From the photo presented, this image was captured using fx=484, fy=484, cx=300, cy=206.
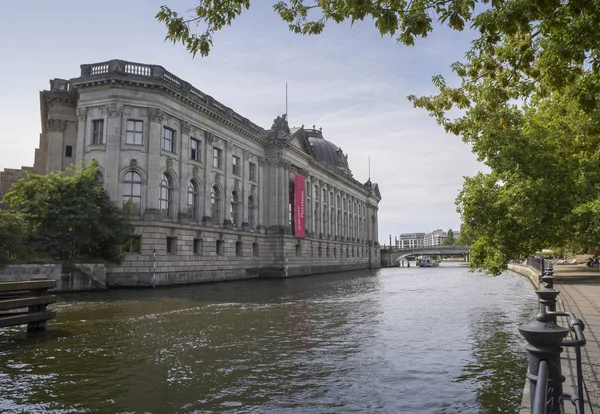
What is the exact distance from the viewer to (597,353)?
27.9ft

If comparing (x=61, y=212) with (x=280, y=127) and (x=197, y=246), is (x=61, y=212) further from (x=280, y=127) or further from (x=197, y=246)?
(x=280, y=127)

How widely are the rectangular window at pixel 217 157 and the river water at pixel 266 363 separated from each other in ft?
99.9

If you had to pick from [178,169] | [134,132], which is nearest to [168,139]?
[178,169]

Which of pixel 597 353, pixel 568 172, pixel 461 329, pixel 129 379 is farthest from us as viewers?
pixel 568 172

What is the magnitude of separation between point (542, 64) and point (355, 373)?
271 inches

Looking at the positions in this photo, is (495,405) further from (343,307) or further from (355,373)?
(343,307)

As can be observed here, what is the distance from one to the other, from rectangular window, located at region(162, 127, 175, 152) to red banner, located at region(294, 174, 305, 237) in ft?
75.8

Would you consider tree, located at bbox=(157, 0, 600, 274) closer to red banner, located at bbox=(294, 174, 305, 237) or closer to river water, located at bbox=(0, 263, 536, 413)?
river water, located at bbox=(0, 263, 536, 413)

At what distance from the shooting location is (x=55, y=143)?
4275 cm

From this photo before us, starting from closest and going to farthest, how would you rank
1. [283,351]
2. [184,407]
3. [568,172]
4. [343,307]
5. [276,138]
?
[184,407]
[283,351]
[343,307]
[568,172]
[276,138]

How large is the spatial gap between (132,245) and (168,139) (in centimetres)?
984

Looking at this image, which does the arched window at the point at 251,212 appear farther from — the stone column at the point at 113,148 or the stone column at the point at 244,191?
the stone column at the point at 113,148

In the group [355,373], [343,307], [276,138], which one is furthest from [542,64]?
[276,138]

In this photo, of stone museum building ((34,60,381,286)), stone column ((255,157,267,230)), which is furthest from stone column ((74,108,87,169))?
stone column ((255,157,267,230))
